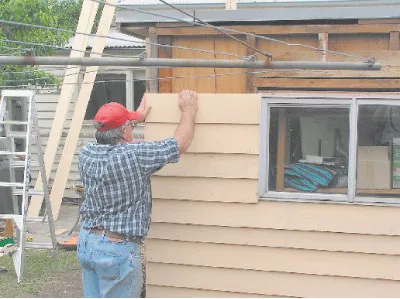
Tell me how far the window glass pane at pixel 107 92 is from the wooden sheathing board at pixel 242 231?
841 cm

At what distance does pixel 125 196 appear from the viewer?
4379 mm

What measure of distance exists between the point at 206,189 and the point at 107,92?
29.0 feet

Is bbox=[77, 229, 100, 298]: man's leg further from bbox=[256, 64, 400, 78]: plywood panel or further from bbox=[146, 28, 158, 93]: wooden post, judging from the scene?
bbox=[256, 64, 400, 78]: plywood panel

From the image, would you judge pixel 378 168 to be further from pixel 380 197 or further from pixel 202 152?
pixel 202 152

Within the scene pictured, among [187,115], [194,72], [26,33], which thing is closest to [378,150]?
[187,115]

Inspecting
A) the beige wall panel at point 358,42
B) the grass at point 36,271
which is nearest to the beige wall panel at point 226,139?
the beige wall panel at point 358,42

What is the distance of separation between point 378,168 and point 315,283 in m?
0.99

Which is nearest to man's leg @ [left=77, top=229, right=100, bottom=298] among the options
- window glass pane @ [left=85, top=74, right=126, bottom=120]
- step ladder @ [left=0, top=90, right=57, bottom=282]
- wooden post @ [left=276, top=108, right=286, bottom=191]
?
wooden post @ [left=276, top=108, right=286, bottom=191]

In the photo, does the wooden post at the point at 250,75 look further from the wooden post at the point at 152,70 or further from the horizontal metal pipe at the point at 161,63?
the horizontal metal pipe at the point at 161,63

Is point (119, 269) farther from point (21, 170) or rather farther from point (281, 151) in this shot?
point (21, 170)

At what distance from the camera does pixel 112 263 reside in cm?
432

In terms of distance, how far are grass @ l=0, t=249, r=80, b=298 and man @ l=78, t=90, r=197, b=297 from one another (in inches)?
122

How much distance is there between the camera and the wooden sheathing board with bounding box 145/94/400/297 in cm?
477

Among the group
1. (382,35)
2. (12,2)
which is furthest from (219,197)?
(12,2)
